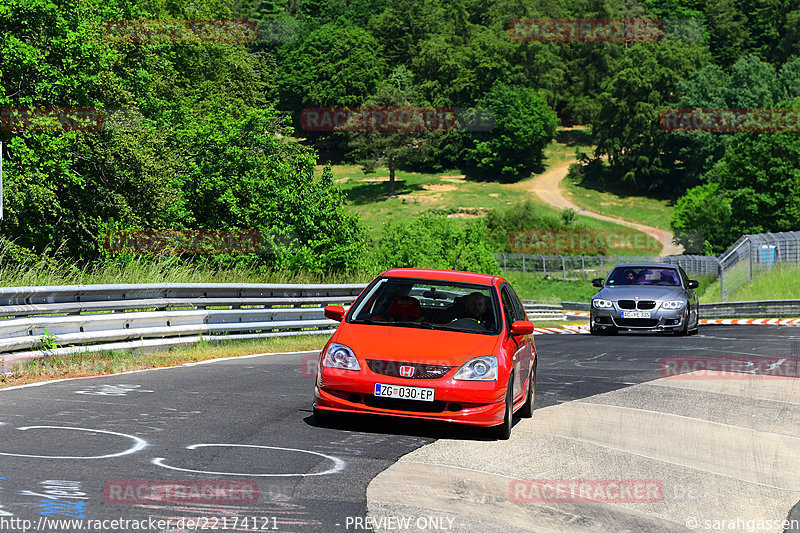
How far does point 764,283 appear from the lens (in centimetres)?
4484

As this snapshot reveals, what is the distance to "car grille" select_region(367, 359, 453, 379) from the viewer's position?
845cm

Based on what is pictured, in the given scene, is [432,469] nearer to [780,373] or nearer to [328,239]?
[780,373]

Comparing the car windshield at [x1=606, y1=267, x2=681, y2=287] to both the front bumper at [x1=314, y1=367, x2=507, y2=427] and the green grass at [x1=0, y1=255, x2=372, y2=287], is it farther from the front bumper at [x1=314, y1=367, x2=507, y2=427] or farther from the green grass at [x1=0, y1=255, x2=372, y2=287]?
the front bumper at [x1=314, y1=367, x2=507, y2=427]

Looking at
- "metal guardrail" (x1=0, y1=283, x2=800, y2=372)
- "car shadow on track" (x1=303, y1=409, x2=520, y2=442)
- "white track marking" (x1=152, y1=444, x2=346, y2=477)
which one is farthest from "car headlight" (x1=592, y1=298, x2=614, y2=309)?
"white track marking" (x1=152, y1=444, x2=346, y2=477)

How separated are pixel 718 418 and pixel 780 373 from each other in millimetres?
5217

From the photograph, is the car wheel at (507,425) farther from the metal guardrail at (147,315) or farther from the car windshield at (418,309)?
the metal guardrail at (147,315)

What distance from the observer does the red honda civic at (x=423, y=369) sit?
8.43 meters

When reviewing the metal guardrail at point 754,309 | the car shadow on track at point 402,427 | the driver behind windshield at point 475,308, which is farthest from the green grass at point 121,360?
the metal guardrail at point 754,309

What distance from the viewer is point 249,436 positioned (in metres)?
8.19

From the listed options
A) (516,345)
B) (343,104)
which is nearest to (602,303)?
(516,345)

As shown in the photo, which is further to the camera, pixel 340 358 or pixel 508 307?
pixel 508 307

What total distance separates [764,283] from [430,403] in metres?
39.6

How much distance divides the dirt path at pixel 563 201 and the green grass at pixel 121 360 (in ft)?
274
